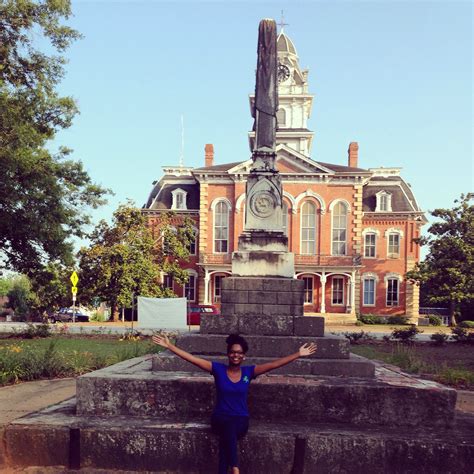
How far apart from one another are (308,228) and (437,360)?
82.8 ft

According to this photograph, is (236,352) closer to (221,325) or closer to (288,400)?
(288,400)

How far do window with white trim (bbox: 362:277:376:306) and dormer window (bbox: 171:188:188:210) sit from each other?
55.6 ft

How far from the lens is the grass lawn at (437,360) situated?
35.8 ft

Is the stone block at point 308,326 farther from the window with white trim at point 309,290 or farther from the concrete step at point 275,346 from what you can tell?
the window with white trim at point 309,290

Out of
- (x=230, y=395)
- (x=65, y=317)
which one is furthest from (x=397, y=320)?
(x=230, y=395)

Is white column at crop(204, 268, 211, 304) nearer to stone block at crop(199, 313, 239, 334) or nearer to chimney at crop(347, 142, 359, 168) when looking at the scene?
chimney at crop(347, 142, 359, 168)

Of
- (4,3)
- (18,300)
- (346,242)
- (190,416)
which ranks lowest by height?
(18,300)

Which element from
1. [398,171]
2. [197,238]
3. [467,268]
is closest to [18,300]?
[197,238]

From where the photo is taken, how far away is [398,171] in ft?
148

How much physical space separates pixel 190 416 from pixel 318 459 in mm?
1455

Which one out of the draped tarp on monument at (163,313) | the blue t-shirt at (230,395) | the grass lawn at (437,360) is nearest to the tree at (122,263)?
the draped tarp on monument at (163,313)

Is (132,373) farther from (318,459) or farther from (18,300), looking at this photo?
(18,300)

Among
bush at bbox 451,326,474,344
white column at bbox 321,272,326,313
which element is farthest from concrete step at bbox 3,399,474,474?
white column at bbox 321,272,326,313

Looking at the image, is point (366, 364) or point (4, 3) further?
point (4, 3)
